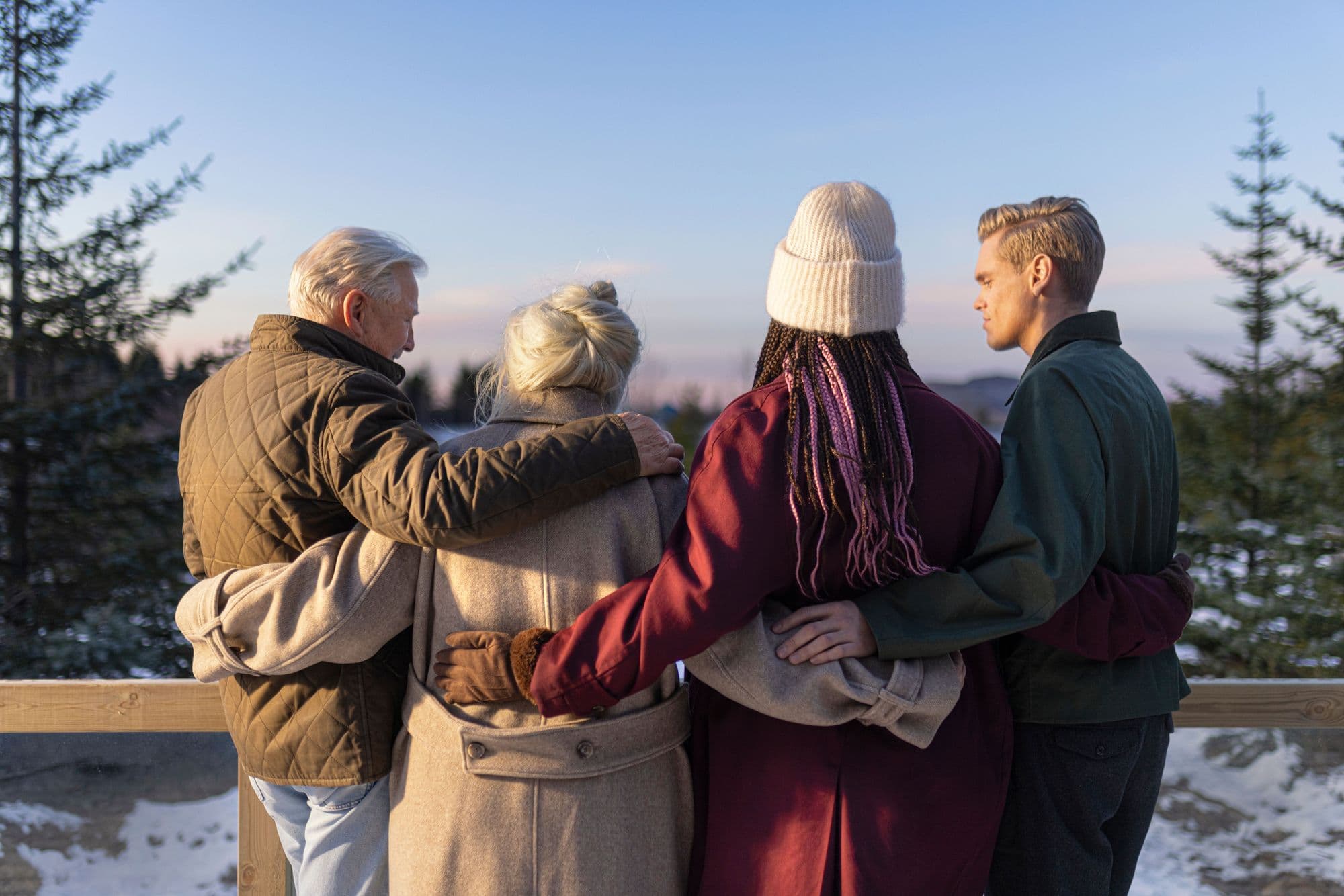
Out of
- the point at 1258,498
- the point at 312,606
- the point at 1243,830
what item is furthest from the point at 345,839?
the point at 1258,498

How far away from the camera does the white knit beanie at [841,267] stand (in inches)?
65.3

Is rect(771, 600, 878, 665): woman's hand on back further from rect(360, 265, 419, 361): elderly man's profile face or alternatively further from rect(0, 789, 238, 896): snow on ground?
rect(0, 789, 238, 896): snow on ground

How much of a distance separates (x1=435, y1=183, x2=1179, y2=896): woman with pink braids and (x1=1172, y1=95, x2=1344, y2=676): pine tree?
5.49 m

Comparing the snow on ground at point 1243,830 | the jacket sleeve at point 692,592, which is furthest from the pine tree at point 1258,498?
the jacket sleeve at point 692,592

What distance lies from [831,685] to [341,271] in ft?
4.25

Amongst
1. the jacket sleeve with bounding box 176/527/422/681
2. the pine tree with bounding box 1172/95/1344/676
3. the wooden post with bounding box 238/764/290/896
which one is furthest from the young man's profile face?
the pine tree with bounding box 1172/95/1344/676

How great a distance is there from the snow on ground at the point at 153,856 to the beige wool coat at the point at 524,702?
1.19m

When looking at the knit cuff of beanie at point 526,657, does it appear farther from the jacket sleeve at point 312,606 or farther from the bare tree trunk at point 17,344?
the bare tree trunk at point 17,344

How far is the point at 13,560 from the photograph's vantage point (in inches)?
227

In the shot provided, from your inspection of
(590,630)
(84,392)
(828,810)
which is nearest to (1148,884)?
(828,810)

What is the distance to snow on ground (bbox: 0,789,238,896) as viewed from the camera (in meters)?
2.64

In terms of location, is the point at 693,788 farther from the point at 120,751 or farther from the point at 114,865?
the point at 114,865

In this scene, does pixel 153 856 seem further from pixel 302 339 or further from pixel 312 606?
pixel 302 339

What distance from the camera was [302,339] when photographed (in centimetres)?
186
